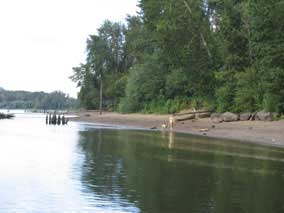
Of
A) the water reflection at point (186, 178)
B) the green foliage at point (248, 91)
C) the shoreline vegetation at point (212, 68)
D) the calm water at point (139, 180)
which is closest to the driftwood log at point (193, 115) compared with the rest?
the shoreline vegetation at point (212, 68)

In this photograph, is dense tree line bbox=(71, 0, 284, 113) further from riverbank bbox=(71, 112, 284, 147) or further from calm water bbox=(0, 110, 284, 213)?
calm water bbox=(0, 110, 284, 213)

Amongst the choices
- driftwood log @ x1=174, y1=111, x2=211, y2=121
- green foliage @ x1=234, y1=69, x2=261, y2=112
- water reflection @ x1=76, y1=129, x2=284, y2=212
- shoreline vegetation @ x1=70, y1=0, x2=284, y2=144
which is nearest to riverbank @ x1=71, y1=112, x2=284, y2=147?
shoreline vegetation @ x1=70, y1=0, x2=284, y2=144

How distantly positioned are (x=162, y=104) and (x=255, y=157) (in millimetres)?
44617

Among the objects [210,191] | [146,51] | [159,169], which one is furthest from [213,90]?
[210,191]

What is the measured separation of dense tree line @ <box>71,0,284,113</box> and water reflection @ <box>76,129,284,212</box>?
57.4 feet

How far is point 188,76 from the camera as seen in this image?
198 feet

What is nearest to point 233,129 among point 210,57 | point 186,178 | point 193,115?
point 193,115

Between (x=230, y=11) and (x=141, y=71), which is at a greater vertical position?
(x=230, y=11)

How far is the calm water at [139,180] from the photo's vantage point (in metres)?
13.6

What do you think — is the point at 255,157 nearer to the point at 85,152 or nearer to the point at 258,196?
the point at 85,152

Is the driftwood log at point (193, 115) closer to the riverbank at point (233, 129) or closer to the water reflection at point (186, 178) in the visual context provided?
the riverbank at point (233, 129)

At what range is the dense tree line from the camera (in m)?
44.8

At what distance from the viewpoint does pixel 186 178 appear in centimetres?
1833

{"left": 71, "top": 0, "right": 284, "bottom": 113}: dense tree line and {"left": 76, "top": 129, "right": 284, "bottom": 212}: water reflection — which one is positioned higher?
{"left": 71, "top": 0, "right": 284, "bottom": 113}: dense tree line
